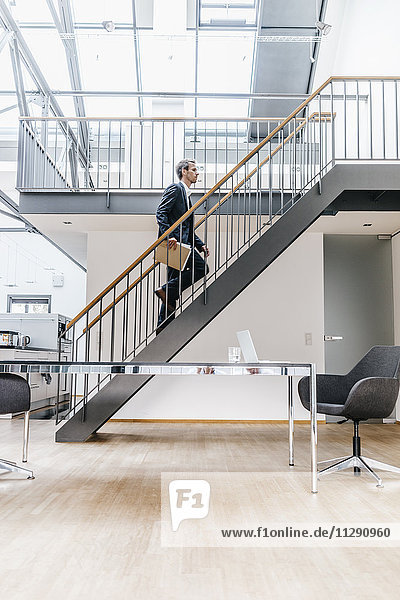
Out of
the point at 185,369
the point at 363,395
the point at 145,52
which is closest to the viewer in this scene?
the point at 185,369

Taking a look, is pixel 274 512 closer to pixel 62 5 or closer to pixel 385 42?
pixel 385 42

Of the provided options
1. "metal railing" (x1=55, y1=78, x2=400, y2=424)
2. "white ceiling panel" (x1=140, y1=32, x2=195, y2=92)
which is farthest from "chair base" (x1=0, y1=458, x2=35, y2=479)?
"white ceiling panel" (x1=140, y1=32, x2=195, y2=92)

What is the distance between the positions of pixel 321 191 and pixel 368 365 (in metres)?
1.70

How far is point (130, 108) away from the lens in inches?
436

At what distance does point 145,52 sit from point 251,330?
571 cm

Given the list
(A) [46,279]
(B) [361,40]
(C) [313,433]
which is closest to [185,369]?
(C) [313,433]

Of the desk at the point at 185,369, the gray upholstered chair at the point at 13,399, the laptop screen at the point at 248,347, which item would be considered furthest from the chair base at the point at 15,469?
the laptop screen at the point at 248,347

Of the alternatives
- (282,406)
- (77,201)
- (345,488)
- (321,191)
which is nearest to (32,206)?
(77,201)

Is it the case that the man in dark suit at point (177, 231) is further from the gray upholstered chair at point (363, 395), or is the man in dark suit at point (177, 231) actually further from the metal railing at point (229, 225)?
the gray upholstered chair at point (363, 395)

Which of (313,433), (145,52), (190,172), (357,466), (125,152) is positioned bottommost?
(357,466)

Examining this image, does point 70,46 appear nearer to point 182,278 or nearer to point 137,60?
point 137,60

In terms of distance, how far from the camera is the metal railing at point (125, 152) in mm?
6504

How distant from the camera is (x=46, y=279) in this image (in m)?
12.5

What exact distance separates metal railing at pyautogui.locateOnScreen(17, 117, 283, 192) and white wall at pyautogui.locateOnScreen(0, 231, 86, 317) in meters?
2.52
